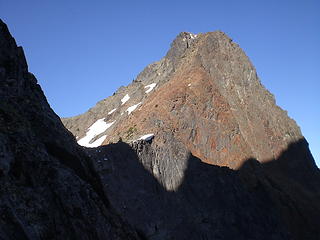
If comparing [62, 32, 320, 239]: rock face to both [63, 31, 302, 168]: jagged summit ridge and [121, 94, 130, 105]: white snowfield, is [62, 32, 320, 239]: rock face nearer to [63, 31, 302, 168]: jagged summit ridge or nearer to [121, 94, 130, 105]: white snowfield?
[63, 31, 302, 168]: jagged summit ridge

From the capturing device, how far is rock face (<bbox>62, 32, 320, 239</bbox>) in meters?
37.2

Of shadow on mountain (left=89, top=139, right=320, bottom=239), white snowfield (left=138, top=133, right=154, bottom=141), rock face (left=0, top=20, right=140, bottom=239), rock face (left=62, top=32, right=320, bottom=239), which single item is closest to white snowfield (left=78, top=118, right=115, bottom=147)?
rock face (left=62, top=32, right=320, bottom=239)

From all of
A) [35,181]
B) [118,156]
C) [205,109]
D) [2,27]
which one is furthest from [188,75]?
[35,181]

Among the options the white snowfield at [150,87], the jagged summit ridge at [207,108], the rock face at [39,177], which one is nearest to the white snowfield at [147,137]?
the jagged summit ridge at [207,108]

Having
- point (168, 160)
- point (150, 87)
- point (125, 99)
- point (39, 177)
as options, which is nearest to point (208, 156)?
point (168, 160)

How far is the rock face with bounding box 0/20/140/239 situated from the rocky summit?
0.04 meters

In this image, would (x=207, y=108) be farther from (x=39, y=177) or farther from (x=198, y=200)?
(x=39, y=177)

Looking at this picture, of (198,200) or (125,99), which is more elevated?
(125,99)

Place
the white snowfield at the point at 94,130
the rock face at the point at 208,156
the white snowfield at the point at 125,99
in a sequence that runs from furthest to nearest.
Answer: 1. the white snowfield at the point at 125,99
2. the white snowfield at the point at 94,130
3. the rock face at the point at 208,156

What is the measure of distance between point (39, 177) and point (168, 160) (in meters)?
27.5

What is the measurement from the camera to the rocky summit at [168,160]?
1379 cm

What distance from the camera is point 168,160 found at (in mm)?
40875

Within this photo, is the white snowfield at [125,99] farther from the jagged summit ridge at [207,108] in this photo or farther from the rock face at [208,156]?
the rock face at [208,156]

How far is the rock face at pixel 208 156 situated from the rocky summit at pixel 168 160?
0.13 metres
